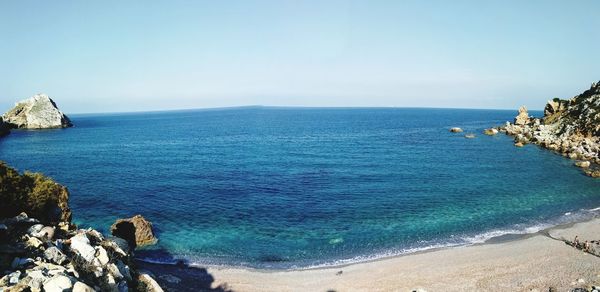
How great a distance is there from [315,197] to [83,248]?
37.3 meters

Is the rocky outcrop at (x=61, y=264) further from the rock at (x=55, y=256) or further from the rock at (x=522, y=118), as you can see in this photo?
the rock at (x=522, y=118)

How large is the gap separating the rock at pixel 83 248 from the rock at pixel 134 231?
56.7 feet

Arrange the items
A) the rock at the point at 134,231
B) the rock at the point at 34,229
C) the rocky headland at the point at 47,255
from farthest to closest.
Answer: the rock at the point at 134,231 < the rock at the point at 34,229 < the rocky headland at the point at 47,255

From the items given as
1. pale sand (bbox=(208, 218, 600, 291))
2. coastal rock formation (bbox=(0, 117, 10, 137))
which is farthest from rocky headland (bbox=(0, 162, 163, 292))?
coastal rock formation (bbox=(0, 117, 10, 137))

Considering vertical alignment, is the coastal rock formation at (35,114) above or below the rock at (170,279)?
above

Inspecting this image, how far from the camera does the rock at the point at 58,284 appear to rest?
16969 millimetres

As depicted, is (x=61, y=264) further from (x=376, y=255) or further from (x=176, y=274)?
(x=376, y=255)

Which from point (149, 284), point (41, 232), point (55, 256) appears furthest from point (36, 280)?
point (149, 284)

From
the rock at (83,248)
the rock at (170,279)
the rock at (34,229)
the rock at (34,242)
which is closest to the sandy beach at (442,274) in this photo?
the rock at (170,279)

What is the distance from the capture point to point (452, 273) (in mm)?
34250

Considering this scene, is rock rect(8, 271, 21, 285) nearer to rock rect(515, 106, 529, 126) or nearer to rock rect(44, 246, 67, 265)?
rock rect(44, 246, 67, 265)

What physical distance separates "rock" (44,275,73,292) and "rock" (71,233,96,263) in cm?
534

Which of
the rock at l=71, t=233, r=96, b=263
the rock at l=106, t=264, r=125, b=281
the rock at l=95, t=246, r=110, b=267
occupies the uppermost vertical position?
the rock at l=71, t=233, r=96, b=263

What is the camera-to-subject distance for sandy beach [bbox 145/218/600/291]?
31.8m
